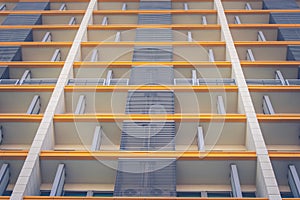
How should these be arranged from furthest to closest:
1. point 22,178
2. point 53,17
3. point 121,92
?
point 53,17
point 121,92
point 22,178

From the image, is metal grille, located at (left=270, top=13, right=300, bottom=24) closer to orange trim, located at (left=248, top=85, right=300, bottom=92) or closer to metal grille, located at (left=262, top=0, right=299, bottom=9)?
metal grille, located at (left=262, top=0, right=299, bottom=9)

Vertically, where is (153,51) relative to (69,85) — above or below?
above

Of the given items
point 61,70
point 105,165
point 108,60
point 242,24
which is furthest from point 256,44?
point 105,165

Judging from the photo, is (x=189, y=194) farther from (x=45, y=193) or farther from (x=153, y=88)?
(x=153, y=88)

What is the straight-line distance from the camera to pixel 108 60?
110 ft

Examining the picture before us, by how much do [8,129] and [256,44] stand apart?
17.4 metres

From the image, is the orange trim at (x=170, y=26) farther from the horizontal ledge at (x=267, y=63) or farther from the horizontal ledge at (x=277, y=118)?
the horizontal ledge at (x=277, y=118)

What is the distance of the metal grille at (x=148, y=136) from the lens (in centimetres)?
2349

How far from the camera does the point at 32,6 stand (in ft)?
137

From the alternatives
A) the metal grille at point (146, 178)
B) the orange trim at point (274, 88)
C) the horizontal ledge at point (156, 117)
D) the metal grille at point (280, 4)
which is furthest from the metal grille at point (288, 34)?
the metal grille at point (146, 178)

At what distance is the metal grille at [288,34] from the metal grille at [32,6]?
19590 millimetres

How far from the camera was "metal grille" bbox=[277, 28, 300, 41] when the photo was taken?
34156 mm

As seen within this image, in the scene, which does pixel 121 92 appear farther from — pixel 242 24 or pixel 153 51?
pixel 242 24

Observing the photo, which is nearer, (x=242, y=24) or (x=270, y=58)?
(x=270, y=58)
